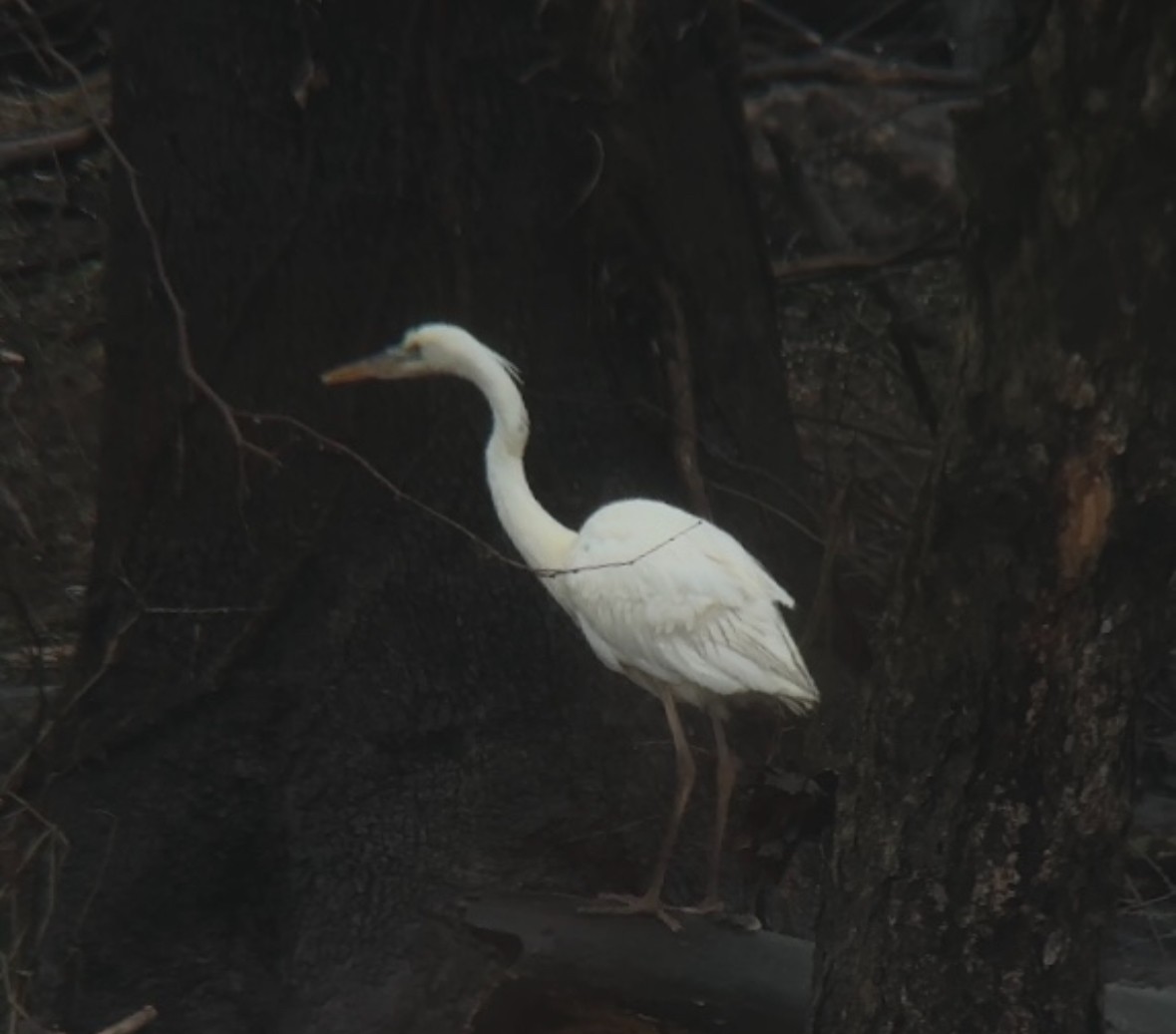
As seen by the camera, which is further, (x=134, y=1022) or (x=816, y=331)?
(x=816, y=331)

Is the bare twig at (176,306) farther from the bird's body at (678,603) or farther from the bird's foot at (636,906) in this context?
the bird's foot at (636,906)

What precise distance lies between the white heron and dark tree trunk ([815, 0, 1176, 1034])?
0.98 m

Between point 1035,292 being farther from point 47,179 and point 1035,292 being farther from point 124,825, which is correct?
point 47,179

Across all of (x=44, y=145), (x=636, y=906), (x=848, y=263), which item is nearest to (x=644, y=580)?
(x=636, y=906)

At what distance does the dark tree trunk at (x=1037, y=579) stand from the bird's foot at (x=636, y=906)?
1073 mm

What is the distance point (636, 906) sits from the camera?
4852 millimetres

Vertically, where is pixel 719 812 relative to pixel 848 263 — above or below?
below

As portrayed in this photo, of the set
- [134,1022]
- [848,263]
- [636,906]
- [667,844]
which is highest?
[848,263]

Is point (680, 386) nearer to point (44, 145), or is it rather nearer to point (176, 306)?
point (176, 306)

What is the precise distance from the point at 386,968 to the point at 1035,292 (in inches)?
88.7

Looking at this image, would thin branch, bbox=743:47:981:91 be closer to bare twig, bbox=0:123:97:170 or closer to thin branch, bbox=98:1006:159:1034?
bare twig, bbox=0:123:97:170

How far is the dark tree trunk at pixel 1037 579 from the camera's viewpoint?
11.5ft

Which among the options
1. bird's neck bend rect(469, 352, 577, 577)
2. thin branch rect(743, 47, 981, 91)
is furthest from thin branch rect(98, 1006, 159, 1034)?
thin branch rect(743, 47, 981, 91)

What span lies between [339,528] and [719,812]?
1004mm
